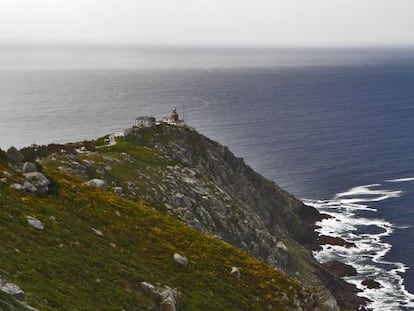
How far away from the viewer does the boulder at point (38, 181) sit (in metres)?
34.8

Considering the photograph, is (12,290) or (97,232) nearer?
(12,290)

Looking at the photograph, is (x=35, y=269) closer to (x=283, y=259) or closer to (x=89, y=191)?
(x=89, y=191)

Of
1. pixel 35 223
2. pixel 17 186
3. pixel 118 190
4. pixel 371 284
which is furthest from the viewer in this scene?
pixel 371 284

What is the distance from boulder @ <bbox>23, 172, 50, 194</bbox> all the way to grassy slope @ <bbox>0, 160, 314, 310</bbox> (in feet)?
2.85

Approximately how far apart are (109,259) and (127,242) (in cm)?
398

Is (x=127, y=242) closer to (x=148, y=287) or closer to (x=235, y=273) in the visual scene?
(x=148, y=287)

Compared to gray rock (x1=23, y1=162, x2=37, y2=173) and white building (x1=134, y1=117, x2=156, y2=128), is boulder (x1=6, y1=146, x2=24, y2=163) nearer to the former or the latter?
gray rock (x1=23, y1=162, x2=37, y2=173)

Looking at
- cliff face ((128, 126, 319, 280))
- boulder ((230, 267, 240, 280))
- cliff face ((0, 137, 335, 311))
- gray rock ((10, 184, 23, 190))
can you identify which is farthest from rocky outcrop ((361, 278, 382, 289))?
gray rock ((10, 184, 23, 190))

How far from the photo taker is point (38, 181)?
35.2 metres

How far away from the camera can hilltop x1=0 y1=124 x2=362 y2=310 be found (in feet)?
84.7

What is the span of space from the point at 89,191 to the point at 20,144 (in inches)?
5256

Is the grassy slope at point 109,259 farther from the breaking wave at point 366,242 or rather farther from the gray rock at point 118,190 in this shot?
the breaking wave at point 366,242

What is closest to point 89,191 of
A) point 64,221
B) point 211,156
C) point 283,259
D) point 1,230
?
point 64,221

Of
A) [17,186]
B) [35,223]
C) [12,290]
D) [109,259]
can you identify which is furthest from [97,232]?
[12,290]
